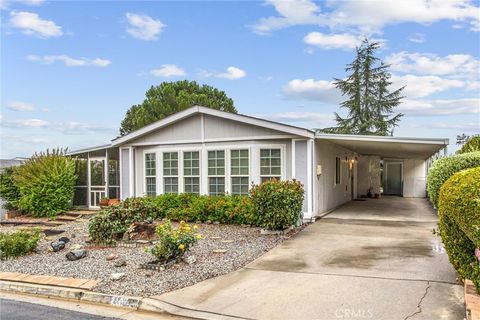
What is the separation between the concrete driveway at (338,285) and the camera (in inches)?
172

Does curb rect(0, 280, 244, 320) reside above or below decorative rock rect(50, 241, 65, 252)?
below

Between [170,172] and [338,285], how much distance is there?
8.30m

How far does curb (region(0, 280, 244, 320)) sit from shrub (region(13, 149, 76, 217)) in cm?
774

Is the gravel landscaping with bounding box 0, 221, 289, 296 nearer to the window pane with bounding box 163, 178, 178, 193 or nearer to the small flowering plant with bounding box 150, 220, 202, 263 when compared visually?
the small flowering plant with bounding box 150, 220, 202, 263

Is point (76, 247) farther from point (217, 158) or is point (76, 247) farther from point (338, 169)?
point (338, 169)

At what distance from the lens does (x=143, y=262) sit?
666 cm

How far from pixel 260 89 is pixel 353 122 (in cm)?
1558

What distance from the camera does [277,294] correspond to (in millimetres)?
4980

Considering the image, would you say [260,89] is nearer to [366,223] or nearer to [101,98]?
[101,98]

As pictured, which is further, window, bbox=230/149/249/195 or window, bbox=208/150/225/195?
window, bbox=208/150/225/195

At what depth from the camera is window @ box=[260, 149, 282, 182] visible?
11.0 metres

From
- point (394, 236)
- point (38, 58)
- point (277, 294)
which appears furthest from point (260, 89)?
point (277, 294)

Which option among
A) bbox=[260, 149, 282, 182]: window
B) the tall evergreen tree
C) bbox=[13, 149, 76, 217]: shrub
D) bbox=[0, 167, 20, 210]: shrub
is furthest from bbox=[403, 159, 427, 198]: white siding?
bbox=[0, 167, 20, 210]: shrub

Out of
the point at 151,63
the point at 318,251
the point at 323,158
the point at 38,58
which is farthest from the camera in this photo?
the point at 151,63
